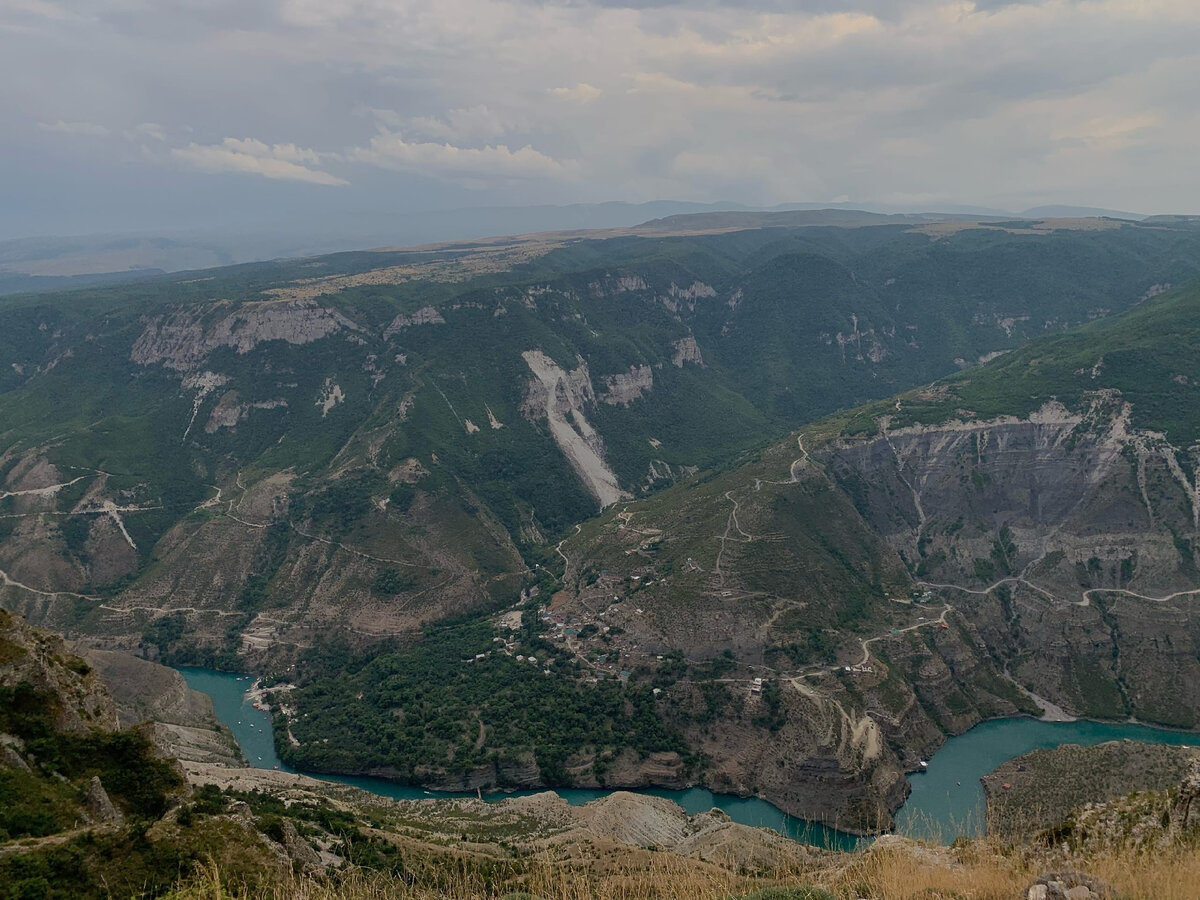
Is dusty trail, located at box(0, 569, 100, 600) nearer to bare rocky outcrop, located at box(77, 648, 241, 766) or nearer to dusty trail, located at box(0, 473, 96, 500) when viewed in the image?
dusty trail, located at box(0, 473, 96, 500)

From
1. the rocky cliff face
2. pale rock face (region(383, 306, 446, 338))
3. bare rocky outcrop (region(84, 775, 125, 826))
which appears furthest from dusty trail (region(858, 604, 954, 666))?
pale rock face (region(383, 306, 446, 338))

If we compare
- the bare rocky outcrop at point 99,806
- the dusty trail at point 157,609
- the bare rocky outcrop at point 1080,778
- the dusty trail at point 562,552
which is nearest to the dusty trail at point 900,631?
the bare rocky outcrop at point 1080,778

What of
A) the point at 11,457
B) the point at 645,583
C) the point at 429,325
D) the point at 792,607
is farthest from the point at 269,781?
the point at 429,325

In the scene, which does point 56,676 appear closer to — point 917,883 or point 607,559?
point 917,883

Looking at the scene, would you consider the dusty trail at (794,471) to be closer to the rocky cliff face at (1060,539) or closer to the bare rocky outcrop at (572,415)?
the rocky cliff face at (1060,539)

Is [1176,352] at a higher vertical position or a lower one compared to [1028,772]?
higher

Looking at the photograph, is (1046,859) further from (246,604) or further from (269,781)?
(246,604)

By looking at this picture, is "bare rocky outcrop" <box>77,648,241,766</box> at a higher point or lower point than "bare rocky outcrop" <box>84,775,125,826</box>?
lower
